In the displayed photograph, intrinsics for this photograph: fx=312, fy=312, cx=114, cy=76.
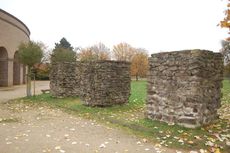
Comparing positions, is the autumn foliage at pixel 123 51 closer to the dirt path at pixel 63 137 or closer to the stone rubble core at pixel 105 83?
the stone rubble core at pixel 105 83

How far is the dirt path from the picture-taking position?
7.15 meters

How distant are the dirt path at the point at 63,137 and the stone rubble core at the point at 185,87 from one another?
1.71m

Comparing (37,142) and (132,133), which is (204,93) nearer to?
(132,133)

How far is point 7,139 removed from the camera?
8070 mm

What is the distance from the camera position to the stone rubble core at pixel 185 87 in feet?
29.2

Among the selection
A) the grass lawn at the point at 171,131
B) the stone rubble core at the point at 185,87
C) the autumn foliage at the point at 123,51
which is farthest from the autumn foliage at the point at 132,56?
the stone rubble core at the point at 185,87

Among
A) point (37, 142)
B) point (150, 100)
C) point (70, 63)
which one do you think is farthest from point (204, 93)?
point (70, 63)

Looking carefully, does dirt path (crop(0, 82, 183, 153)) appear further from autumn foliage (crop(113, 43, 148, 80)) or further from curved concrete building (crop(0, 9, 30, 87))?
autumn foliage (crop(113, 43, 148, 80))

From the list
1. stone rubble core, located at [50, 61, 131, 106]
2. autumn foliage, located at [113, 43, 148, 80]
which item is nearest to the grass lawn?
stone rubble core, located at [50, 61, 131, 106]

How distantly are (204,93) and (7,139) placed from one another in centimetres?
559

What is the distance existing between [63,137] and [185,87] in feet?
12.4

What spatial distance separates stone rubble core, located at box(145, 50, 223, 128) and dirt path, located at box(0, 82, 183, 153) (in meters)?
1.71

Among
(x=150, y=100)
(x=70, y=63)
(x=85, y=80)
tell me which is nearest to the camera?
(x=150, y=100)

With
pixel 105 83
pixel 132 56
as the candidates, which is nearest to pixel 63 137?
Result: pixel 105 83
